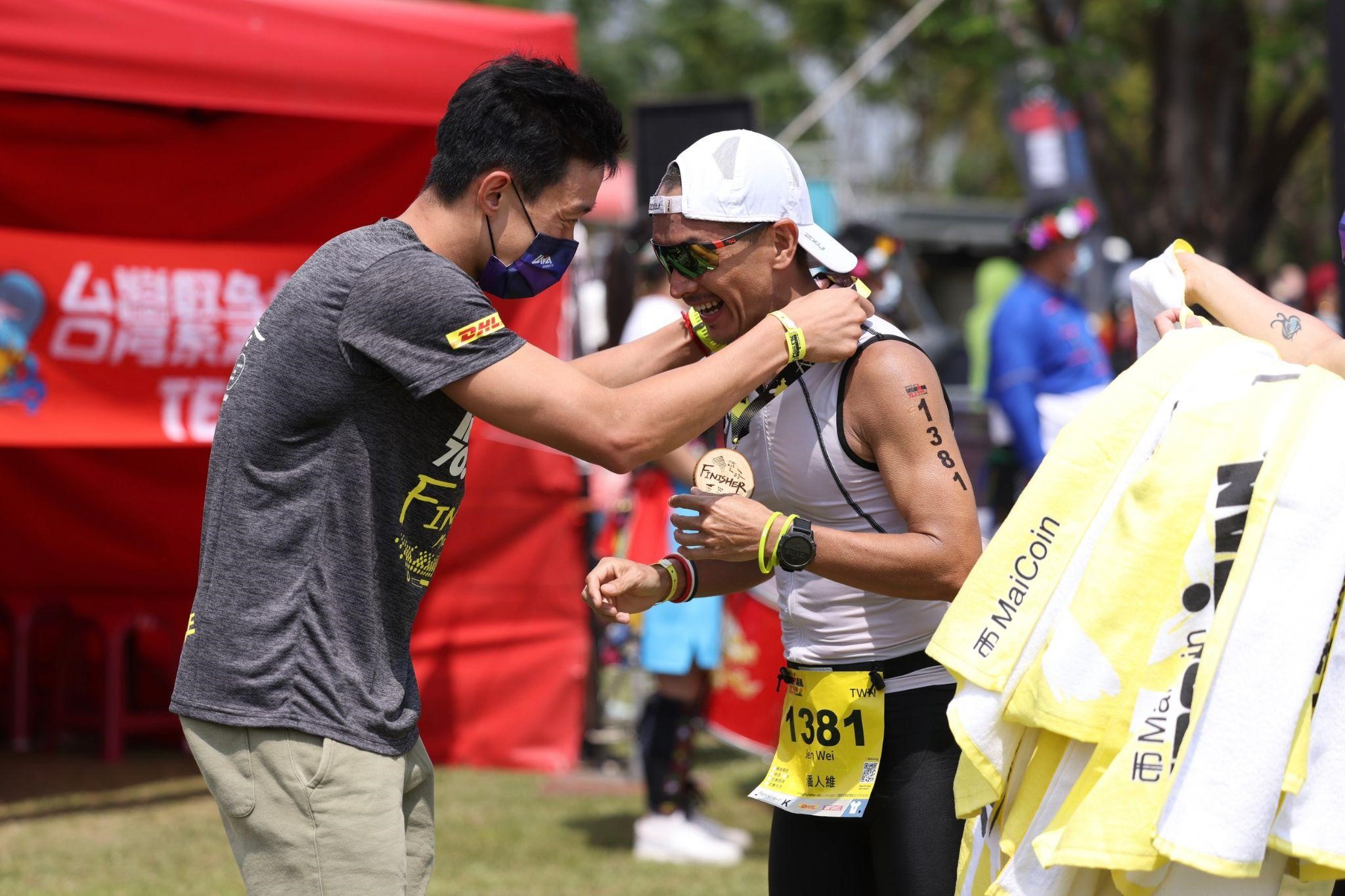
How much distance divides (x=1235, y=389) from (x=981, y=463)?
8.47m

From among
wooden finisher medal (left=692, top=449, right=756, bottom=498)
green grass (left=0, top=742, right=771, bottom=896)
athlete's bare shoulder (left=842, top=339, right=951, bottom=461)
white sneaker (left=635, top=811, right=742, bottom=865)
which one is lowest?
green grass (left=0, top=742, right=771, bottom=896)

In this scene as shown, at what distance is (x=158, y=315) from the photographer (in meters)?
5.61

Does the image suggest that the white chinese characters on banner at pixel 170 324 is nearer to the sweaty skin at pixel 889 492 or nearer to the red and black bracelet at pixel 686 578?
the red and black bracelet at pixel 686 578

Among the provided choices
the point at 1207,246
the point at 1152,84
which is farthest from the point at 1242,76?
the point at 1207,246

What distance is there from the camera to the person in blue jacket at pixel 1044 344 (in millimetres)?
→ 6398

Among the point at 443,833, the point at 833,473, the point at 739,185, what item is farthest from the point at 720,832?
the point at 739,185

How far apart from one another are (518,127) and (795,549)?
2.78ft

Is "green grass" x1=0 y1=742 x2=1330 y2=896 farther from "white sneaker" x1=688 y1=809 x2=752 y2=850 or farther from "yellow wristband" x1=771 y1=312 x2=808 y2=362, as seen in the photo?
"yellow wristband" x1=771 y1=312 x2=808 y2=362

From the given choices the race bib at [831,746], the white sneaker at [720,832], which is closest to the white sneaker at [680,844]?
the white sneaker at [720,832]

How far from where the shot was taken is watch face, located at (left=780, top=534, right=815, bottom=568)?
2369 millimetres

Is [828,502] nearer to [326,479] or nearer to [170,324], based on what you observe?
[326,479]

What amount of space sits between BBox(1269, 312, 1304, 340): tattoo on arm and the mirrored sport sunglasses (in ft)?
2.88

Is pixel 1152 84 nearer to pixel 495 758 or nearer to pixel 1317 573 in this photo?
pixel 495 758

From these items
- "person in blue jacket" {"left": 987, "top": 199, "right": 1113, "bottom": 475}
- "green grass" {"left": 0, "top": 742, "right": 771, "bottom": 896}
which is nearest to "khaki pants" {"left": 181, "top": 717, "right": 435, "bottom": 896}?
"green grass" {"left": 0, "top": 742, "right": 771, "bottom": 896}
